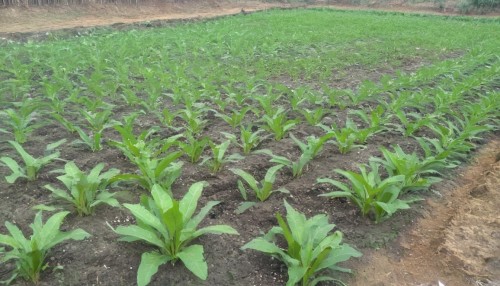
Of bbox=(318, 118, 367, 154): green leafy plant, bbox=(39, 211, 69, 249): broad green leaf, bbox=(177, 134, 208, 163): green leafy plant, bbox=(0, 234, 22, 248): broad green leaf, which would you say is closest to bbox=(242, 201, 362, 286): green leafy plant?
bbox=(39, 211, 69, 249): broad green leaf

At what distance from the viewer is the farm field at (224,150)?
298 cm

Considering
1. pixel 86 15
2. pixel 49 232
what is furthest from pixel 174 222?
pixel 86 15

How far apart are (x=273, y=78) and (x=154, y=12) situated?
64.0 ft

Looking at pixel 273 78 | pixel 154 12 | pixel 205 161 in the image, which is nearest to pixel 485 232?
pixel 205 161

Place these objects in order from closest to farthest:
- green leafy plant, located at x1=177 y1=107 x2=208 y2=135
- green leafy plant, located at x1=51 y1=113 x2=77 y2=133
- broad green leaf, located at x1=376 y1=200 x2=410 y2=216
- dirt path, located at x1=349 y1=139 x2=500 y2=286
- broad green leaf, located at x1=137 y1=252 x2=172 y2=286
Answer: broad green leaf, located at x1=137 y1=252 x2=172 y2=286, dirt path, located at x1=349 y1=139 x2=500 y2=286, broad green leaf, located at x1=376 y1=200 x2=410 y2=216, green leafy plant, located at x1=51 y1=113 x2=77 y2=133, green leafy plant, located at x1=177 y1=107 x2=208 y2=135

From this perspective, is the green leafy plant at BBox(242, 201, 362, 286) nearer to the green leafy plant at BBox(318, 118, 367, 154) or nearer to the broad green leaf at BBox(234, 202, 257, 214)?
the broad green leaf at BBox(234, 202, 257, 214)

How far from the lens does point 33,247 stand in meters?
2.52

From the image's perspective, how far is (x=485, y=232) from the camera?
354cm

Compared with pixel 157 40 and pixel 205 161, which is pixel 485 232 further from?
pixel 157 40

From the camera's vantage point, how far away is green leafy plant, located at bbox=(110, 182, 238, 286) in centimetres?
253

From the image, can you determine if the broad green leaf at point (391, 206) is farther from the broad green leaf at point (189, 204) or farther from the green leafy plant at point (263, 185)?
the broad green leaf at point (189, 204)

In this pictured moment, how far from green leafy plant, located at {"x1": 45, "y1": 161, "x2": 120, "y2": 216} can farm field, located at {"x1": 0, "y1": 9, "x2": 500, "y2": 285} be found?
0.01 meters

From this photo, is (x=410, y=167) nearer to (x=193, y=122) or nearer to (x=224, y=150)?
(x=224, y=150)

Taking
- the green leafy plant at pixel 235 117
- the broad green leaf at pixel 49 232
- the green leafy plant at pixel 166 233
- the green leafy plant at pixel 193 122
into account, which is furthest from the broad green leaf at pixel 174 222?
the green leafy plant at pixel 235 117
